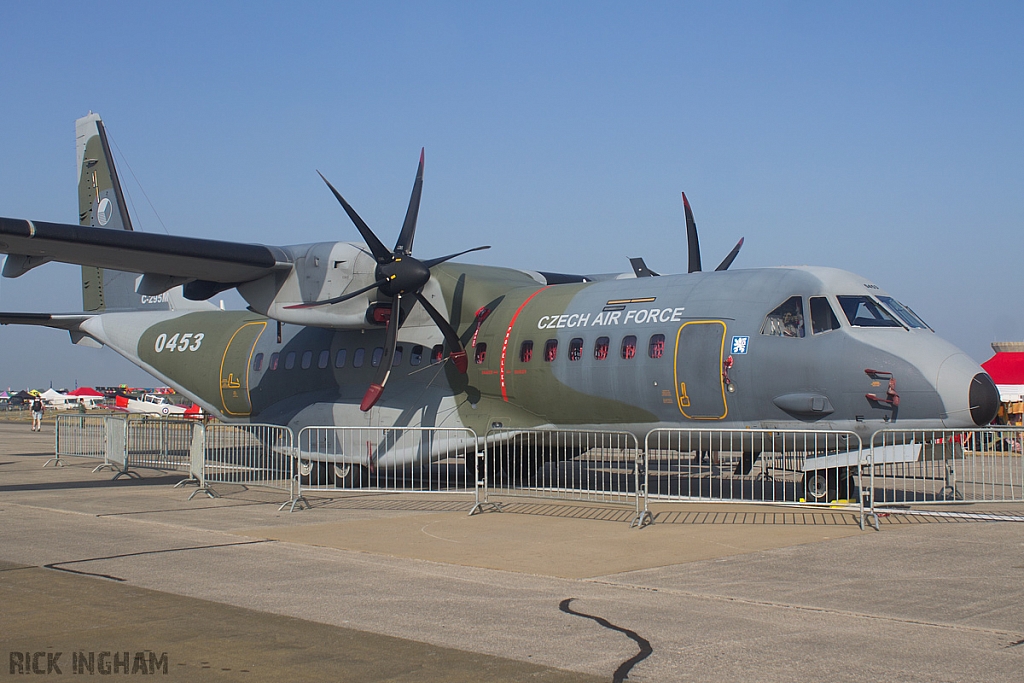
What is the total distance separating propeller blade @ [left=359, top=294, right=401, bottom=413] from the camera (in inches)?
658

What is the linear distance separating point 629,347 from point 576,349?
1.03 m

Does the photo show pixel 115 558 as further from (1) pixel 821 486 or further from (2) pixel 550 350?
(1) pixel 821 486

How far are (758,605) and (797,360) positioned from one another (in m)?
6.39

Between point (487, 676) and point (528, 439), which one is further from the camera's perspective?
point (528, 439)

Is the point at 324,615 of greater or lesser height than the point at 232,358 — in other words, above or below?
below

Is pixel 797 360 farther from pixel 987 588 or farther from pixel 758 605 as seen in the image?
pixel 758 605

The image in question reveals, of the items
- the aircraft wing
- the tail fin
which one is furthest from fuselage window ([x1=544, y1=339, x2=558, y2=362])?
the tail fin

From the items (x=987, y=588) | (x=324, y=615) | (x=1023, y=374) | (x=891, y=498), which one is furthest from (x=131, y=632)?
(x=1023, y=374)

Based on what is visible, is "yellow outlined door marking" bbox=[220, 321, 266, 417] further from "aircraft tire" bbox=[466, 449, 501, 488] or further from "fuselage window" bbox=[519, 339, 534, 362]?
"fuselage window" bbox=[519, 339, 534, 362]

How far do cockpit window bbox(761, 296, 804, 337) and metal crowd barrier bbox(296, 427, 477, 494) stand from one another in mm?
4805

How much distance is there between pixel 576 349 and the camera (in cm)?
1527

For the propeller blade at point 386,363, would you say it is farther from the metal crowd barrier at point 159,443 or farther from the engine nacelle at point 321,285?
the metal crowd barrier at point 159,443

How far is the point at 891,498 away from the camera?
48.5 ft

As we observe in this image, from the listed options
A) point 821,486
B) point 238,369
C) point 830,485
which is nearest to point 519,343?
point 821,486
